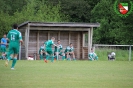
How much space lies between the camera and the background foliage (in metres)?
66.7

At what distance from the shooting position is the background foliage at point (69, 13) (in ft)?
219

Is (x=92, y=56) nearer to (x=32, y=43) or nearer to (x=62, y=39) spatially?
(x=62, y=39)

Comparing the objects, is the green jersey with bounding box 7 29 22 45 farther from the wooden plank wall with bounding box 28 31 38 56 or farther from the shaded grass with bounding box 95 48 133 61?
the shaded grass with bounding box 95 48 133 61

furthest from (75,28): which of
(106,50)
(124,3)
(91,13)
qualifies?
(91,13)

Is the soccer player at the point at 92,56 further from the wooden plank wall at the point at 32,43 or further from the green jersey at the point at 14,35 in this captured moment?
the green jersey at the point at 14,35

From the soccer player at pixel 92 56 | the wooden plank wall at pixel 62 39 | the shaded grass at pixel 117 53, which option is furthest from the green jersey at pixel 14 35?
the shaded grass at pixel 117 53

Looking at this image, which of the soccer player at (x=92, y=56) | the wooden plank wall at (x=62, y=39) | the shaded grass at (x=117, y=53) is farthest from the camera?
the shaded grass at (x=117, y=53)

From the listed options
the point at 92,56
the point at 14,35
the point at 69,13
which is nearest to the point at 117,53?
the point at 92,56

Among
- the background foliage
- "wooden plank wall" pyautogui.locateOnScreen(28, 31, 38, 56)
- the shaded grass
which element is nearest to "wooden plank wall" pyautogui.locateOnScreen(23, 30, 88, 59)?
"wooden plank wall" pyautogui.locateOnScreen(28, 31, 38, 56)

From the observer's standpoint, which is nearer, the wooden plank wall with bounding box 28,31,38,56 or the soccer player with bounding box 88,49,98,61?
the soccer player with bounding box 88,49,98,61

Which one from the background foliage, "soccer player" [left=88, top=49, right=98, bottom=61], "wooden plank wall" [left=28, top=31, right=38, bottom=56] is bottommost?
"soccer player" [left=88, top=49, right=98, bottom=61]

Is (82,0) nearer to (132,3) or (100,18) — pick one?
(100,18)

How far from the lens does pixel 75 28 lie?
43.2 metres

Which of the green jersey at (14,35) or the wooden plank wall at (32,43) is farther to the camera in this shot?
the wooden plank wall at (32,43)
